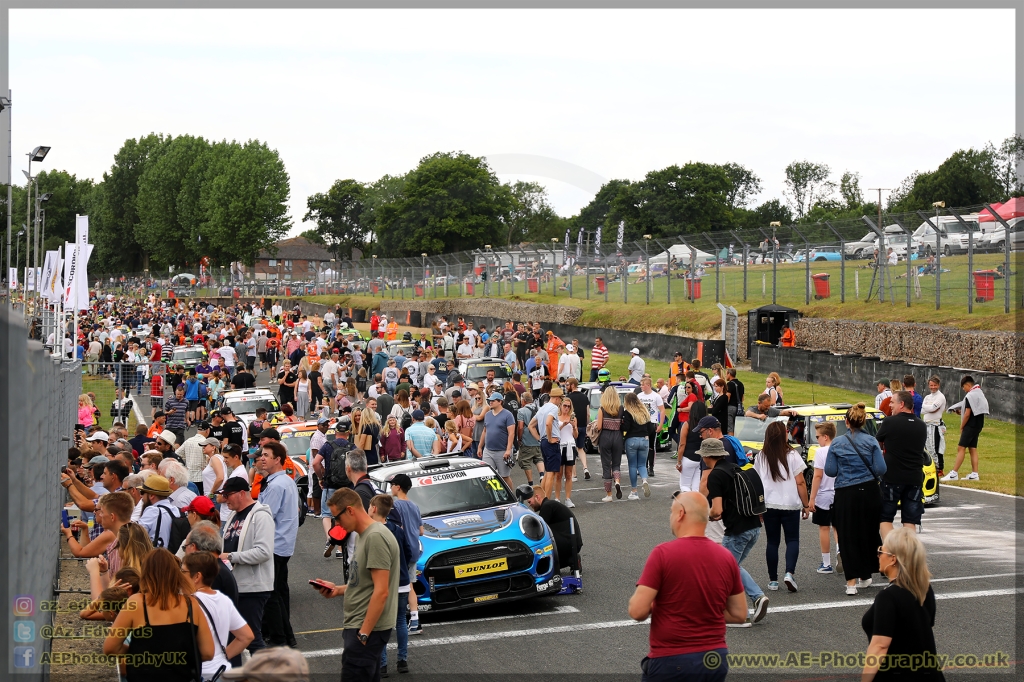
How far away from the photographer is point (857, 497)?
10.4 metres

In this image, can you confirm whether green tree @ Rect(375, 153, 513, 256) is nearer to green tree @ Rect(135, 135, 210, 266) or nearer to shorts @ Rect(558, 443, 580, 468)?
green tree @ Rect(135, 135, 210, 266)

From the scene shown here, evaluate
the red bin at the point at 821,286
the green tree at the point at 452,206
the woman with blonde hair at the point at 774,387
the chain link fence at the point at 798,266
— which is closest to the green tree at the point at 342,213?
the green tree at the point at 452,206

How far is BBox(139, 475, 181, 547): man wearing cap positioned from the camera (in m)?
8.36

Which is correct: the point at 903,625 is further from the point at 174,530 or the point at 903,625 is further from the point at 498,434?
the point at 498,434

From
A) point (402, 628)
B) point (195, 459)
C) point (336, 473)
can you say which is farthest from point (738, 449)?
point (195, 459)

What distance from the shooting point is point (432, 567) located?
1012 cm

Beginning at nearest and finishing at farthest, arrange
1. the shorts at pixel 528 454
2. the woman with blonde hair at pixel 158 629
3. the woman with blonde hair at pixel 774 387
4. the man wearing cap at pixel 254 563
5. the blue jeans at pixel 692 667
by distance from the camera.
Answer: the blue jeans at pixel 692 667 < the woman with blonde hair at pixel 158 629 < the man wearing cap at pixel 254 563 < the shorts at pixel 528 454 < the woman with blonde hair at pixel 774 387

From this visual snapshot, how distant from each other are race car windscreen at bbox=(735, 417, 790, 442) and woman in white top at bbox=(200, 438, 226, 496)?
26.4ft

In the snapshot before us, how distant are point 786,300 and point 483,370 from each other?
45.0ft

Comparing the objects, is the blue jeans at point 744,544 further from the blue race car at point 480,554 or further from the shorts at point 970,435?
the shorts at point 970,435

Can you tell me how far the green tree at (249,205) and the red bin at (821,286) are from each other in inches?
3250

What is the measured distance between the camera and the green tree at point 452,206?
113 m

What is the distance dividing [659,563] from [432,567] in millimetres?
4874

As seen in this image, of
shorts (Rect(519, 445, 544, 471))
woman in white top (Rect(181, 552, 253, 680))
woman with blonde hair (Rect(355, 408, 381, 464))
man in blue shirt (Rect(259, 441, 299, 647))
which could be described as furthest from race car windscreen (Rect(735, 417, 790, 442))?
woman in white top (Rect(181, 552, 253, 680))
